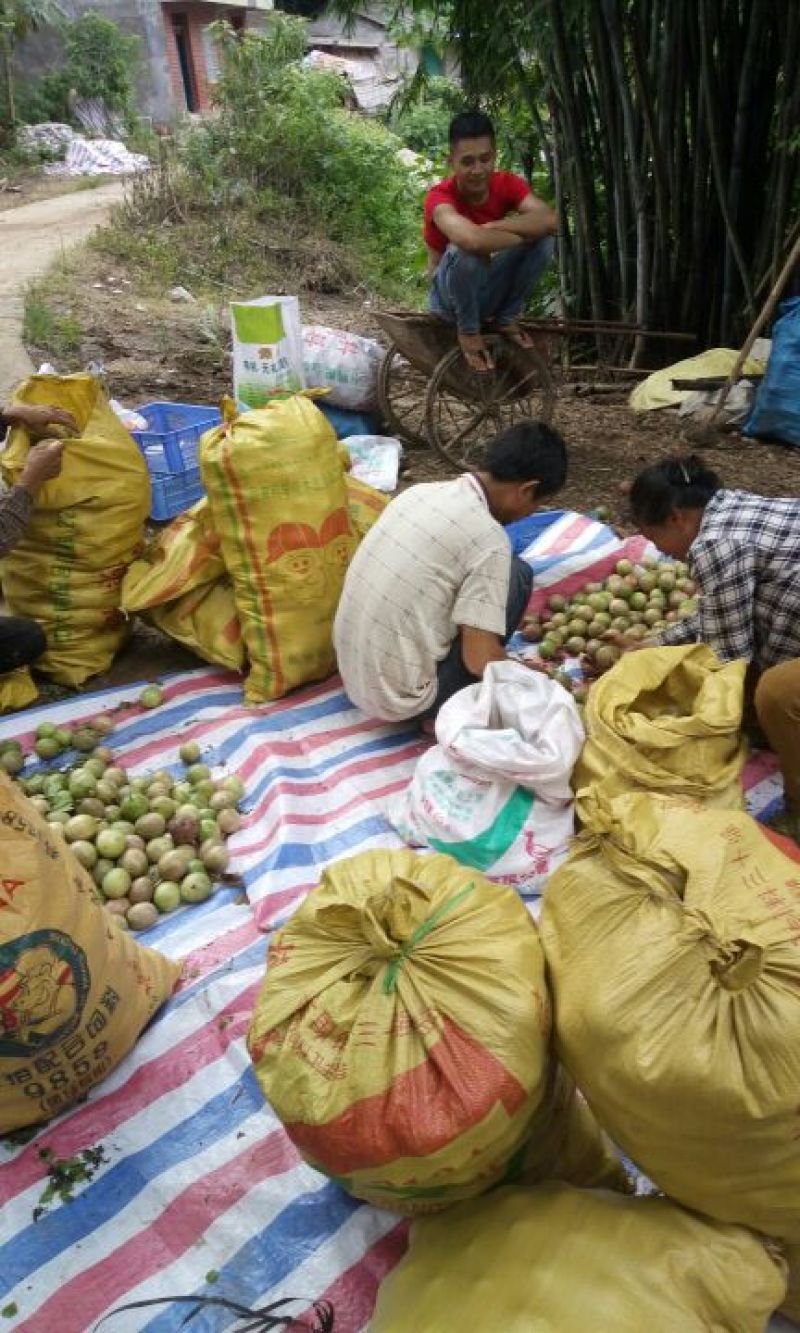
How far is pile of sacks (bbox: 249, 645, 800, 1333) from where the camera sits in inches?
48.0

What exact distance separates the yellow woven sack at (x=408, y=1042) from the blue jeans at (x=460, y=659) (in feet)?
4.91

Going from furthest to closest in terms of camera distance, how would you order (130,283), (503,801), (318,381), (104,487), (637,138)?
(130,283)
(637,138)
(318,381)
(104,487)
(503,801)

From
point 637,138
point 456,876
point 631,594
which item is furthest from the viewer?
point 637,138

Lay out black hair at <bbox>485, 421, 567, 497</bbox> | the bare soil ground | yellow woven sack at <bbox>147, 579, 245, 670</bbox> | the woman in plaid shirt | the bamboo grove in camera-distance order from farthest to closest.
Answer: the bare soil ground → the bamboo grove → yellow woven sack at <bbox>147, 579, 245, 670</bbox> → black hair at <bbox>485, 421, 567, 497</bbox> → the woman in plaid shirt

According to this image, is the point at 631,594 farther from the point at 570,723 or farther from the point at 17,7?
the point at 17,7

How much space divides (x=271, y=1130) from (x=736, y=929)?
3.44 feet

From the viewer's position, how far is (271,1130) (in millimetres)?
1836

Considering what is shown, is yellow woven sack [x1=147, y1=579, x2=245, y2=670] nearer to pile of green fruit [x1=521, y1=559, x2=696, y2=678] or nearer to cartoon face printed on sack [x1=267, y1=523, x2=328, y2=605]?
cartoon face printed on sack [x1=267, y1=523, x2=328, y2=605]

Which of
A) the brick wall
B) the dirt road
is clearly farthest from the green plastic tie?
the brick wall

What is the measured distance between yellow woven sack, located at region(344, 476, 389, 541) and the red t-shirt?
1.81m

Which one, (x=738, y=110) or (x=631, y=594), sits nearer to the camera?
(x=631, y=594)

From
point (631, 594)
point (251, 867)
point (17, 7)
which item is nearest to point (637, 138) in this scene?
point (631, 594)

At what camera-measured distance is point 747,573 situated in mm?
2436

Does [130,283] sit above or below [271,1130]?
above
